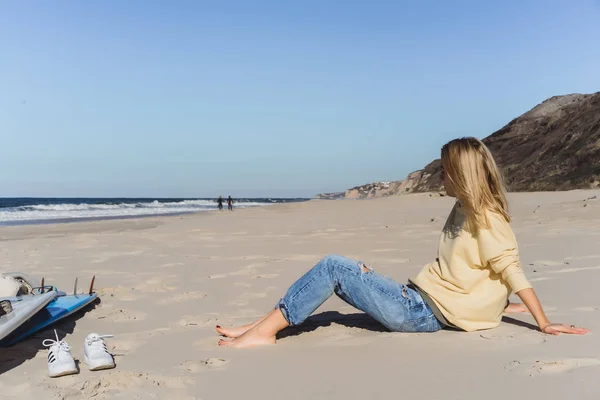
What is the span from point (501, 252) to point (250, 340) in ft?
5.35

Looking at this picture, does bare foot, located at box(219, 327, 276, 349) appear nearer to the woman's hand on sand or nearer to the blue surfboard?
the blue surfboard

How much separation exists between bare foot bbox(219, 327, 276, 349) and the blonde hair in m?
1.47

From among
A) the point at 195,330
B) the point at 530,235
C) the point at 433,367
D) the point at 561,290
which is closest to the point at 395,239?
the point at 530,235

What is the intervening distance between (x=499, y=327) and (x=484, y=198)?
853mm

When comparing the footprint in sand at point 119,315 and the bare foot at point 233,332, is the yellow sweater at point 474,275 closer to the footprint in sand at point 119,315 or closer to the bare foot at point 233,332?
the bare foot at point 233,332

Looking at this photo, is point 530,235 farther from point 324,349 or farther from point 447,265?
point 324,349

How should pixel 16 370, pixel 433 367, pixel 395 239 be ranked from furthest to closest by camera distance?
1. pixel 395 239
2. pixel 16 370
3. pixel 433 367

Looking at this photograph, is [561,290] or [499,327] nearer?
[499,327]

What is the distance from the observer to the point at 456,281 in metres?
3.21

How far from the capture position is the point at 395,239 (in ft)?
29.6

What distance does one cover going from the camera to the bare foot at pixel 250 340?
3.29 meters

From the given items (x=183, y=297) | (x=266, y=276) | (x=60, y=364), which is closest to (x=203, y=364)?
(x=60, y=364)

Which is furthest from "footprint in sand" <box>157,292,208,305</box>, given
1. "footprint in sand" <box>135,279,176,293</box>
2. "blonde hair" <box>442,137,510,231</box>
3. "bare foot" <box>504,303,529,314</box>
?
"blonde hair" <box>442,137,510,231</box>

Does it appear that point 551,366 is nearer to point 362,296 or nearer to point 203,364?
point 362,296
